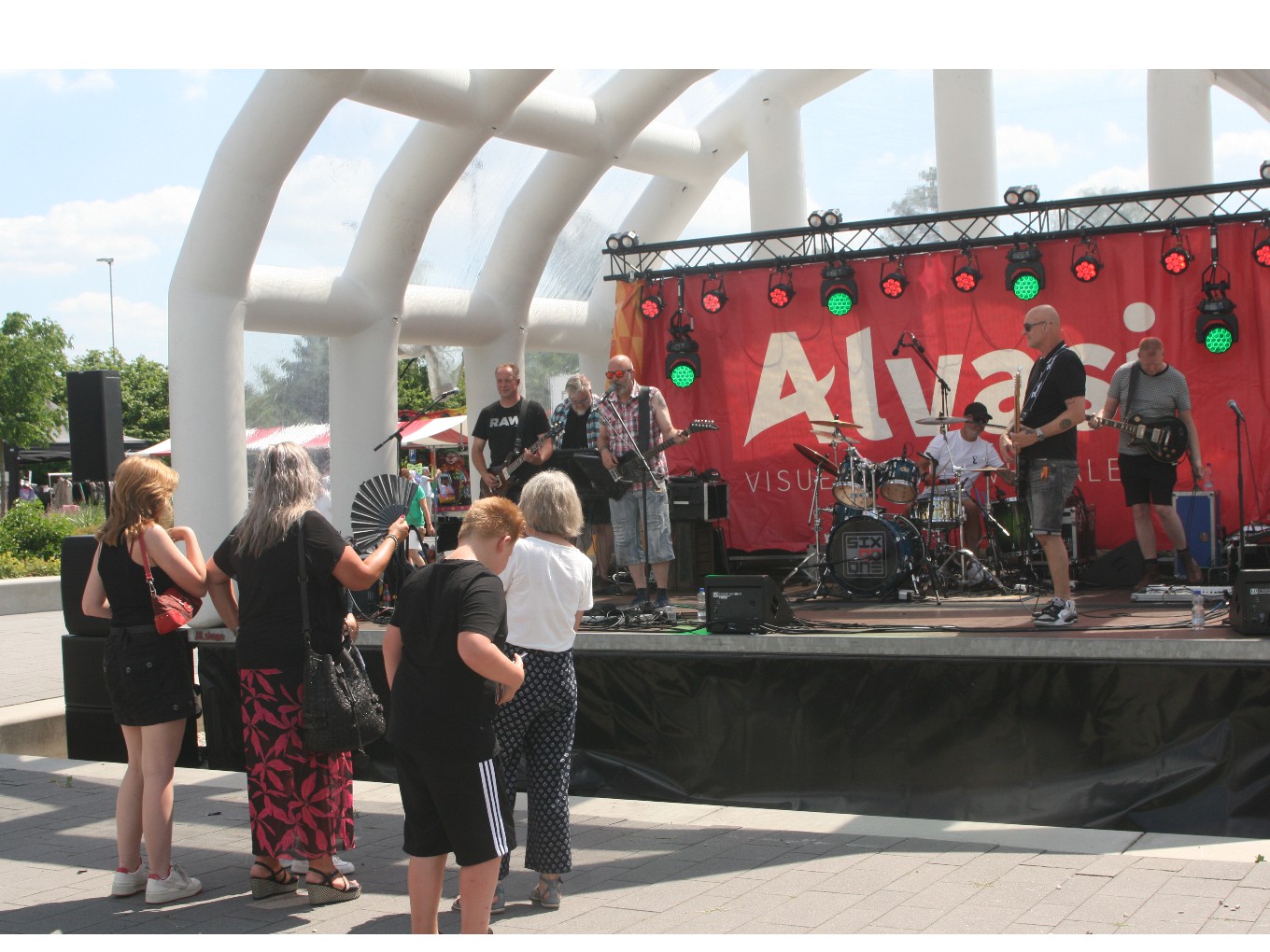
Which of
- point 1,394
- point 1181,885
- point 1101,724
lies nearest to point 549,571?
point 1181,885

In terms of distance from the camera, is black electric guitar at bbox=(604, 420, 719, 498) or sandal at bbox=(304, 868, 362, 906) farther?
black electric guitar at bbox=(604, 420, 719, 498)

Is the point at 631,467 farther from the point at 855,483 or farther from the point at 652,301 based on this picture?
the point at 652,301

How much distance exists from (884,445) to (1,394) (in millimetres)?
28052

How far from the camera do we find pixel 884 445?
10.9 meters

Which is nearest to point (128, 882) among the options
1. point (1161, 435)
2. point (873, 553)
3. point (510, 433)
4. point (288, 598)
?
point (288, 598)

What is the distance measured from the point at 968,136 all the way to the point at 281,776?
10521mm

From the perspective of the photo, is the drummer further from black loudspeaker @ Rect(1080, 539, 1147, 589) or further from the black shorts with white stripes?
the black shorts with white stripes

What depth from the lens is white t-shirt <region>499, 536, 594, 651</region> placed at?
425cm

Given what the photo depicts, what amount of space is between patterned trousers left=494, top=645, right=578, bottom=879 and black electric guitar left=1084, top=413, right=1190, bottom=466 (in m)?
5.19

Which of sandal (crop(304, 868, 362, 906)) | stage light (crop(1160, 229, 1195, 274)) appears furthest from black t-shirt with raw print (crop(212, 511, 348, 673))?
stage light (crop(1160, 229, 1195, 274))

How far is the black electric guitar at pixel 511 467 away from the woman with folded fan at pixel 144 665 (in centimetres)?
458

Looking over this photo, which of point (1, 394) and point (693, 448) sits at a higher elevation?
point (1, 394)

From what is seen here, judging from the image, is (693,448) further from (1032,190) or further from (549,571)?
(549,571)

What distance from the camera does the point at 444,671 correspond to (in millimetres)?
3428
